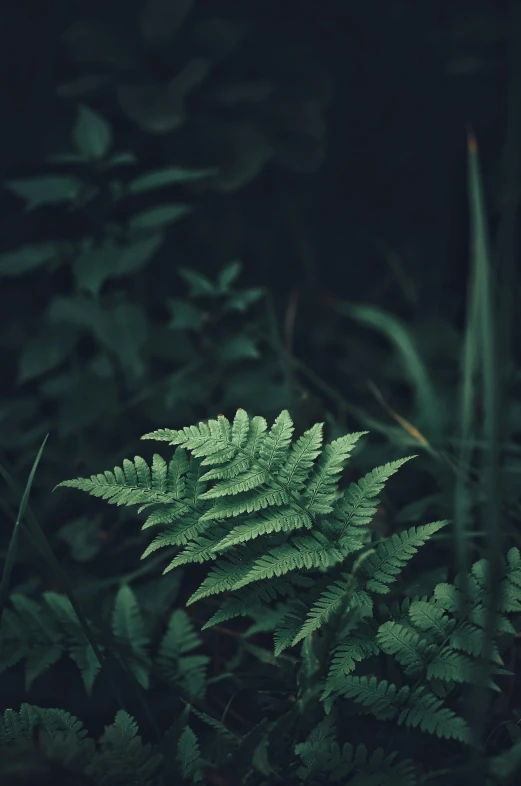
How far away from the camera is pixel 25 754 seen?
2.86 feet

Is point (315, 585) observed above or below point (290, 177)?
below

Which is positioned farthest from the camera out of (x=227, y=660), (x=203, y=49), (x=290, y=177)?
(x=290, y=177)

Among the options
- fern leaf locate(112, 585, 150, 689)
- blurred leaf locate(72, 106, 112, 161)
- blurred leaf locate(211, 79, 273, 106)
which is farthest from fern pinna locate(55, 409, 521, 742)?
blurred leaf locate(211, 79, 273, 106)

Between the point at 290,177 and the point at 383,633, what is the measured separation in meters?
1.60

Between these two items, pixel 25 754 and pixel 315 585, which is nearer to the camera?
pixel 25 754

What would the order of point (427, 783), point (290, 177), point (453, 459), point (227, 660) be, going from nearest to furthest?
point (427, 783), point (227, 660), point (453, 459), point (290, 177)

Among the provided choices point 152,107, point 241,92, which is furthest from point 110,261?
point 241,92

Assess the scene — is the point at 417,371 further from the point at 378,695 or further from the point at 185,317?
the point at 378,695

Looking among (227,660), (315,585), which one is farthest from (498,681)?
(227,660)

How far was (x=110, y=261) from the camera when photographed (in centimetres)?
169

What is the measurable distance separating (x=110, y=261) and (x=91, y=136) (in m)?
0.34

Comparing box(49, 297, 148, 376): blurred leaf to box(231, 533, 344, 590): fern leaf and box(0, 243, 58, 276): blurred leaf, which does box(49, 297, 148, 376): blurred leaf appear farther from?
box(231, 533, 344, 590): fern leaf

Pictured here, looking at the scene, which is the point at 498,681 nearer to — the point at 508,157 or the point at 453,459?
the point at 453,459

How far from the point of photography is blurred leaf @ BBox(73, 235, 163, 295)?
1.66 meters
